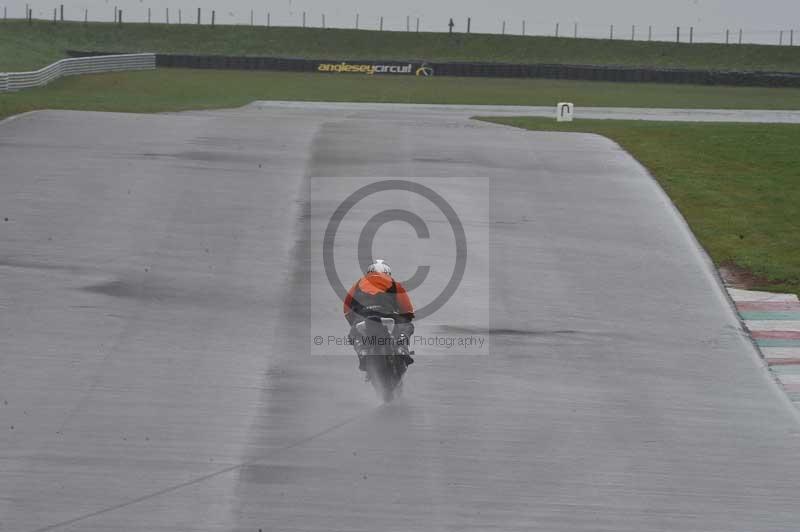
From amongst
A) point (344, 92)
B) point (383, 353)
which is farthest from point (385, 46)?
point (383, 353)

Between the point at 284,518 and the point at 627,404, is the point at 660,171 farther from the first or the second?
the point at 284,518

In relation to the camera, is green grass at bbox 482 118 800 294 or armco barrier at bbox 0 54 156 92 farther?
armco barrier at bbox 0 54 156 92

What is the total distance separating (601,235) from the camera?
66.6 feet

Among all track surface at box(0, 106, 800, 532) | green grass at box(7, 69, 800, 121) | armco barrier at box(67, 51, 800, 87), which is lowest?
track surface at box(0, 106, 800, 532)

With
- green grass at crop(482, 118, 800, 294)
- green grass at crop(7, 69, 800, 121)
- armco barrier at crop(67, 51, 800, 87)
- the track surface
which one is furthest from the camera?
armco barrier at crop(67, 51, 800, 87)

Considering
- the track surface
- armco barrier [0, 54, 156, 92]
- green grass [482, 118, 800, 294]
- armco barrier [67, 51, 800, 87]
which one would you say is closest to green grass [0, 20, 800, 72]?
armco barrier [67, 51, 800, 87]

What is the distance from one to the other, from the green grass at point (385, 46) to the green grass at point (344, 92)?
15.7m

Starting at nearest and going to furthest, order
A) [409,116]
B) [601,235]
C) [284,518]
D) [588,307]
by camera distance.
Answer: [284,518]
[588,307]
[601,235]
[409,116]

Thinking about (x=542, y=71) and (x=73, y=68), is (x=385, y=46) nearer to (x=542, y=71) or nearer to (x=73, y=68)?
(x=542, y=71)

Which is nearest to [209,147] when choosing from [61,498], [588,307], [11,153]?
[11,153]

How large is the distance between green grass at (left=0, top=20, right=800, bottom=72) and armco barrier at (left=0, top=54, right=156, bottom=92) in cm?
1267

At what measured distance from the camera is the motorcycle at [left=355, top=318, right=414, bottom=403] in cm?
1223

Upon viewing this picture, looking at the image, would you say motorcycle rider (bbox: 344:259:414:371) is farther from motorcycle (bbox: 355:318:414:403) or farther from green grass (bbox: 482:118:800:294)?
green grass (bbox: 482:118:800:294)

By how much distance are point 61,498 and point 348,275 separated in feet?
25.6
